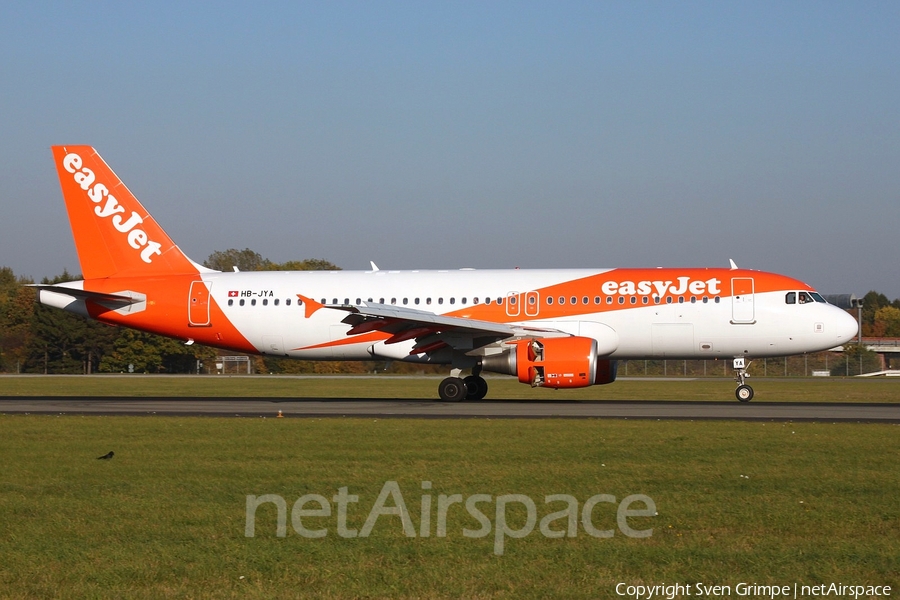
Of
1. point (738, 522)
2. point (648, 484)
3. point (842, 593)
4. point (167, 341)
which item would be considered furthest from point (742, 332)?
point (167, 341)

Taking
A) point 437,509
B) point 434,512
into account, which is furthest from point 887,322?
point 434,512

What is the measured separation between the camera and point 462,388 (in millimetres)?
27531

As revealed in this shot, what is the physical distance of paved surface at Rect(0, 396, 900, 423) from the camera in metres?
21.6

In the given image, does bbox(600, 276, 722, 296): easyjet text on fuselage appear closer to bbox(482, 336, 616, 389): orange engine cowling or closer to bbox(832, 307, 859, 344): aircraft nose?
bbox(482, 336, 616, 389): orange engine cowling

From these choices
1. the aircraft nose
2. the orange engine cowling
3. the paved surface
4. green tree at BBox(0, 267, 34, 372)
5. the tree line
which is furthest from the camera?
green tree at BBox(0, 267, 34, 372)

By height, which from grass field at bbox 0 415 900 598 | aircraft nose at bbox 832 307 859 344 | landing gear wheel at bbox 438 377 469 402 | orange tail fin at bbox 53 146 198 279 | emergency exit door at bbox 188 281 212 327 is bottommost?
grass field at bbox 0 415 900 598

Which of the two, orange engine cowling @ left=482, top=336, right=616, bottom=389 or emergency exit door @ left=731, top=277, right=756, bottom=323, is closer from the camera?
A: orange engine cowling @ left=482, top=336, right=616, bottom=389

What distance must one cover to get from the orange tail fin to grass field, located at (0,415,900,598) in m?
13.8

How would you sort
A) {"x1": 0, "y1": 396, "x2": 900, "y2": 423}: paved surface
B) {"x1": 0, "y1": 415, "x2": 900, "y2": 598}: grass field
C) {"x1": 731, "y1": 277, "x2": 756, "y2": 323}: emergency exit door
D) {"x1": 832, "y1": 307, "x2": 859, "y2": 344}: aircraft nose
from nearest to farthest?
{"x1": 0, "y1": 415, "x2": 900, "y2": 598}: grass field, {"x1": 0, "y1": 396, "x2": 900, "y2": 423}: paved surface, {"x1": 832, "y1": 307, "x2": 859, "y2": 344}: aircraft nose, {"x1": 731, "y1": 277, "x2": 756, "y2": 323}: emergency exit door

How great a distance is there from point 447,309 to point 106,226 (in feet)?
36.0

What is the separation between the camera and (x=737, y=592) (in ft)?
22.6

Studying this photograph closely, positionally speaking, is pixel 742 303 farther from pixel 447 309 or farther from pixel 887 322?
pixel 887 322

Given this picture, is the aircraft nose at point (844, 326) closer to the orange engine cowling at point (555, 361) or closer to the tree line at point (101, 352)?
the orange engine cowling at point (555, 361)

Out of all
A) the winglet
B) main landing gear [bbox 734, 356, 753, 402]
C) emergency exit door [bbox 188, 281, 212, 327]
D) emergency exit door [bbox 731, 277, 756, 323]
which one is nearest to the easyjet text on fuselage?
emergency exit door [bbox 731, 277, 756, 323]
